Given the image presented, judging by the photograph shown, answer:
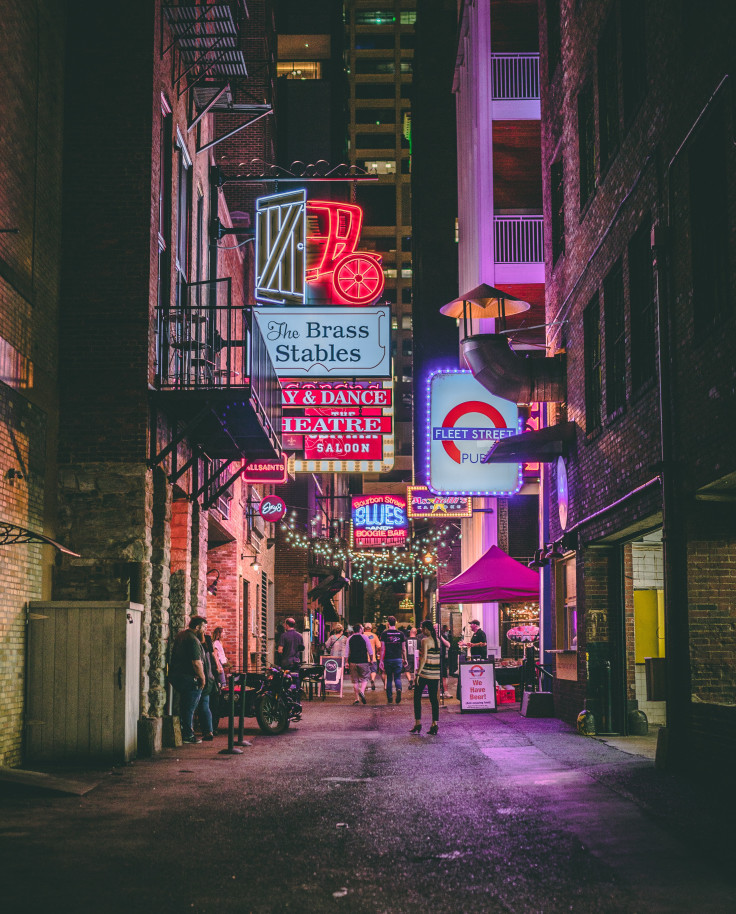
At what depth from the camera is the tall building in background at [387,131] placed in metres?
98.7

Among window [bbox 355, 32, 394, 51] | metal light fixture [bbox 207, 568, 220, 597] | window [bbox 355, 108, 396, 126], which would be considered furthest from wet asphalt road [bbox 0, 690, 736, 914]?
window [bbox 355, 32, 394, 51]

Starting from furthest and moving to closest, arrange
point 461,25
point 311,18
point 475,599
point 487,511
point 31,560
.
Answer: point 311,18
point 461,25
point 487,511
point 475,599
point 31,560

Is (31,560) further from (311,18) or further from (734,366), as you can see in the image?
(311,18)

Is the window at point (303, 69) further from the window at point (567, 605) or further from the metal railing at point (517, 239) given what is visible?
the window at point (567, 605)

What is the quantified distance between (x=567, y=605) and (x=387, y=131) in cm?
9009

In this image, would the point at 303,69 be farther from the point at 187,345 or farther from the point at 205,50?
the point at 187,345

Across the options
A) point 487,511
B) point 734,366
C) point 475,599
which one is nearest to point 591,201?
point 734,366

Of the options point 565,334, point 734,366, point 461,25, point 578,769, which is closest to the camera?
point 734,366

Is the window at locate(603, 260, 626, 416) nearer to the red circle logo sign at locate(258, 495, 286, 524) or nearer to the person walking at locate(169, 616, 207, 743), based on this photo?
the person walking at locate(169, 616, 207, 743)

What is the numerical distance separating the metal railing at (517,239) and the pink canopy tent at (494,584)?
29.8 ft

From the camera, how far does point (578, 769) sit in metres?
11.6

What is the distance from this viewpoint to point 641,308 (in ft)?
46.6

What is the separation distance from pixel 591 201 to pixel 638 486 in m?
5.41

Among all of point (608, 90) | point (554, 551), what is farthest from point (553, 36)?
point (554, 551)
